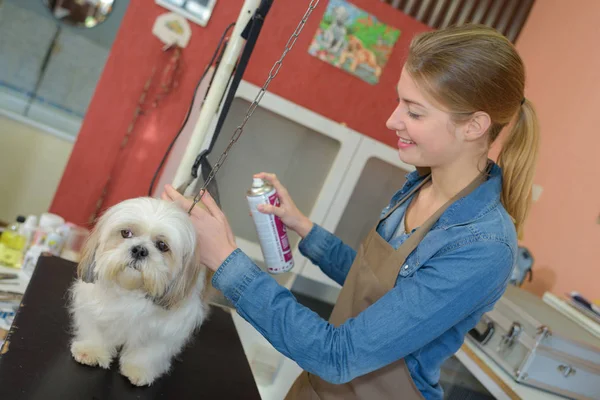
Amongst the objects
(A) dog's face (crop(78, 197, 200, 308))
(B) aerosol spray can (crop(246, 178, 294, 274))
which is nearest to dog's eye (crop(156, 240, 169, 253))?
(A) dog's face (crop(78, 197, 200, 308))

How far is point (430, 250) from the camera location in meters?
1.10

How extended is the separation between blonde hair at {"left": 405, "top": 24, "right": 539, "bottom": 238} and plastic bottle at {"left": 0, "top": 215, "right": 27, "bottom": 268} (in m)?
1.68

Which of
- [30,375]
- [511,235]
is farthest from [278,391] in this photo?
[511,235]

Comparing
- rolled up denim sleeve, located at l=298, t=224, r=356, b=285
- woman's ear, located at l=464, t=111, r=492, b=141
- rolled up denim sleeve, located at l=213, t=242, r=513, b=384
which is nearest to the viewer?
rolled up denim sleeve, located at l=213, t=242, r=513, b=384

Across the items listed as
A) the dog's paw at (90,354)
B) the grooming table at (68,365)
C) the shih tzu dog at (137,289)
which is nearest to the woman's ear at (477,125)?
the shih tzu dog at (137,289)

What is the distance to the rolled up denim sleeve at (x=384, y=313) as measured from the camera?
100cm

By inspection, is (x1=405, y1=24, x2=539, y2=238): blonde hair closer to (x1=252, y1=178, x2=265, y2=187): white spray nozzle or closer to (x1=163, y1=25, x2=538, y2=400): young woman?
(x1=163, y1=25, x2=538, y2=400): young woman

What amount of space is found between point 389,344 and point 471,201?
1.18ft

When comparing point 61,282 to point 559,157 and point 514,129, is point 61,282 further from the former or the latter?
point 559,157

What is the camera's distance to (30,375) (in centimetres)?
106

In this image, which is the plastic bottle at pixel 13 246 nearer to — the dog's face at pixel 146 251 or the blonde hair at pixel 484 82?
the dog's face at pixel 146 251

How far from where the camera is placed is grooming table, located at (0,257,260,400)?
3.48ft

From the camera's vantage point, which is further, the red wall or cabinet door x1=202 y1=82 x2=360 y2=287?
the red wall

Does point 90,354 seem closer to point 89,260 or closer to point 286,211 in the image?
point 89,260
